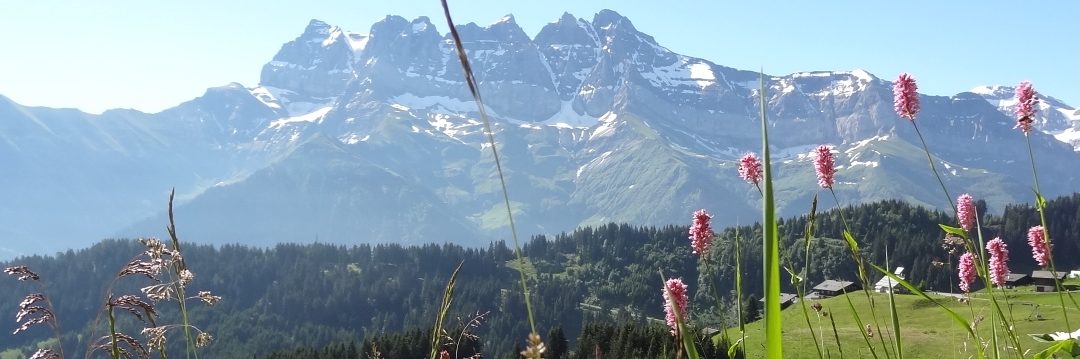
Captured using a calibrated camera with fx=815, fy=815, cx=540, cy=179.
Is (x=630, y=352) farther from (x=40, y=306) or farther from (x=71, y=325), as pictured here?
(x=71, y=325)

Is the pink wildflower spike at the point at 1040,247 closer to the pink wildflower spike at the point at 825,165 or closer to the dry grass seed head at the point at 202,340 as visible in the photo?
the pink wildflower spike at the point at 825,165

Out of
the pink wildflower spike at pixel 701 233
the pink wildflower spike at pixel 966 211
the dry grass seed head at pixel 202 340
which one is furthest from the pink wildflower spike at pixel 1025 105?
the dry grass seed head at pixel 202 340

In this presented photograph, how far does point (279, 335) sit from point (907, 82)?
193 meters

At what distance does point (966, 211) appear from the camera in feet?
10.8

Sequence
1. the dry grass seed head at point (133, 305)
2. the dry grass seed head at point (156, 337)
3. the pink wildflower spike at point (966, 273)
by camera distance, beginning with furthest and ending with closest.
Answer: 1. the pink wildflower spike at point (966, 273)
2. the dry grass seed head at point (156, 337)
3. the dry grass seed head at point (133, 305)

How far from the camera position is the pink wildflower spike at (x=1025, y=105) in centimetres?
248

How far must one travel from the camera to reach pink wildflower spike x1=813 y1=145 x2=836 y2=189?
303cm

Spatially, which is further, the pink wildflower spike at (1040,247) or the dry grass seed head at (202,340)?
the pink wildflower spike at (1040,247)

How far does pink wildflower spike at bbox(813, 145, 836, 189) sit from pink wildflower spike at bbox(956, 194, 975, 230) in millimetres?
517

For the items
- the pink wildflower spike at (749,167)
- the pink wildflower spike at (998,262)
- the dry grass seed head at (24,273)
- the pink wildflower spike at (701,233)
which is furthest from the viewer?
the pink wildflower spike at (998,262)

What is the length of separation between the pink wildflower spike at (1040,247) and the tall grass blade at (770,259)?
2013 mm

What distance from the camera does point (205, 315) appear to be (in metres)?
184

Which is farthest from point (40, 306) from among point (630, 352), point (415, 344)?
point (415, 344)

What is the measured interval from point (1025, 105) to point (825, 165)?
2.28ft
